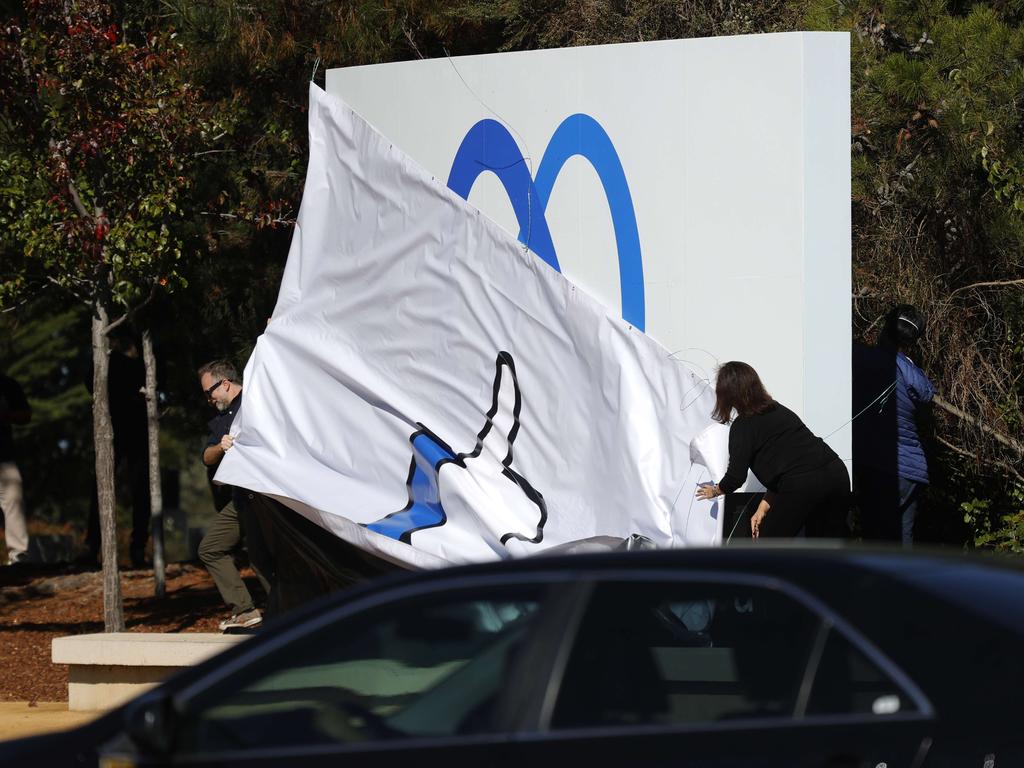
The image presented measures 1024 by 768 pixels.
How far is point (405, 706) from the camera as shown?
3.81 m

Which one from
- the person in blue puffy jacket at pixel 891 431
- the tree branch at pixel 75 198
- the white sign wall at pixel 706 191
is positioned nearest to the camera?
the white sign wall at pixel 706 191

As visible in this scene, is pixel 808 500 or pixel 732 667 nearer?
pixel 732 667

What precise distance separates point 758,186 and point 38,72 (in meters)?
→ 4.75

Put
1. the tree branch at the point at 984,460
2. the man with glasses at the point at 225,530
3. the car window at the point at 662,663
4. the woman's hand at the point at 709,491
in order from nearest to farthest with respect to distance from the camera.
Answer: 1. the car window at the point at 662,663
2. the woman's hand at the point at 709,491
3. the man with glasses at the point at 225,530
4. the tree branch at the point at 984,460

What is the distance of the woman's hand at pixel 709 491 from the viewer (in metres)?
7.68

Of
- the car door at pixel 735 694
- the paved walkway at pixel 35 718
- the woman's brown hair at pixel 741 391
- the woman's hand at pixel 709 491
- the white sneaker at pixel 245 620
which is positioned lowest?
the paved walkway at pixel 35 718

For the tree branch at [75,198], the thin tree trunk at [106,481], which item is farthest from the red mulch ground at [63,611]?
the tree branch at [75,198]

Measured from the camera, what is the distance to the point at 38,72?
31.2ft

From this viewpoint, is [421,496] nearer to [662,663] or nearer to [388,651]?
[388,651]

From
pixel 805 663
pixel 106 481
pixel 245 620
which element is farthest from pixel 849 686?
pixel 106 481

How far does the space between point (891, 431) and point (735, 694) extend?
5.93m

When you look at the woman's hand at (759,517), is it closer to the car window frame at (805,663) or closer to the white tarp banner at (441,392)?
the white tarp banner at (441,392)

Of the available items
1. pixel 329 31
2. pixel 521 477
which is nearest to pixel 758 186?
pixel 521 477

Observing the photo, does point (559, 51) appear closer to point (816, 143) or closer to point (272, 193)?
point (816, 143)
